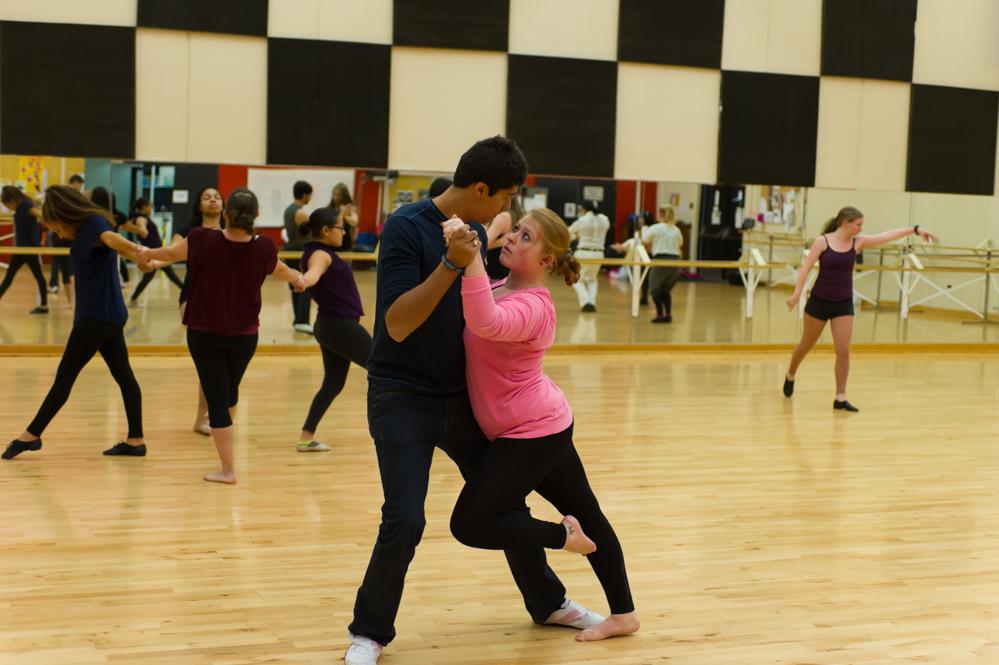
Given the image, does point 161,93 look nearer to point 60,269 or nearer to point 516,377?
point 60,269

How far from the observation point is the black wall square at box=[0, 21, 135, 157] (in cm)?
978

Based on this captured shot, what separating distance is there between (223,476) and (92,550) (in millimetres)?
1265

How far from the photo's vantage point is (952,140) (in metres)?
12.5

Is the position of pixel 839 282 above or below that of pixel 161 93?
below

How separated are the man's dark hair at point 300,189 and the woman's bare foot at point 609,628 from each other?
24.6 feet

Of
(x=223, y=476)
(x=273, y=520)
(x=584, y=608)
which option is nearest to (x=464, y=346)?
(x=584, y=608)

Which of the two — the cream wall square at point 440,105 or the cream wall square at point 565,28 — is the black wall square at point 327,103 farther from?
the cream wall square at point 565,28

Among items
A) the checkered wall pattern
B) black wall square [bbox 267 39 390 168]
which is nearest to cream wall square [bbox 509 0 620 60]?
the checkered wall pattern

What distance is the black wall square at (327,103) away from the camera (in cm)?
1038

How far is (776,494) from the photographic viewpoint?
5.93m

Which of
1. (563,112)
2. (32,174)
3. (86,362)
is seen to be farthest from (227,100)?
(86,362)

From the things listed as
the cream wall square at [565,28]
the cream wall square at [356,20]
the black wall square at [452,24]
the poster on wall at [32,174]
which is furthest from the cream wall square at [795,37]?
the poster on wall at [32,174]

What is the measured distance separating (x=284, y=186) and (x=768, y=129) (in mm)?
4812

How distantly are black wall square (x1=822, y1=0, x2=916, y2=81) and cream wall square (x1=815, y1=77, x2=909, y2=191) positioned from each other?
126mm
